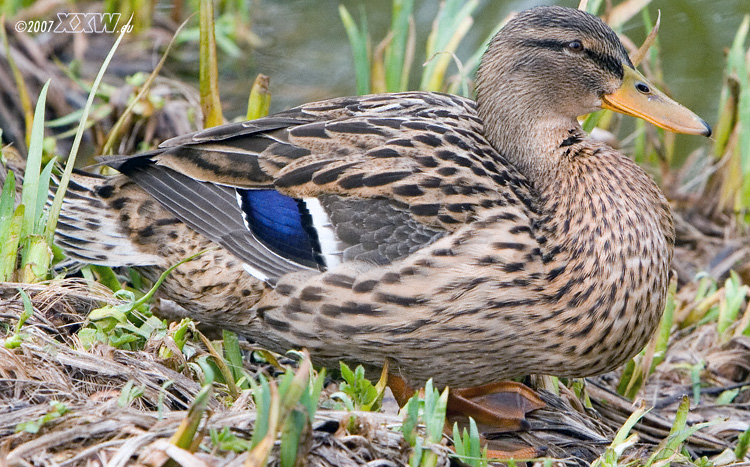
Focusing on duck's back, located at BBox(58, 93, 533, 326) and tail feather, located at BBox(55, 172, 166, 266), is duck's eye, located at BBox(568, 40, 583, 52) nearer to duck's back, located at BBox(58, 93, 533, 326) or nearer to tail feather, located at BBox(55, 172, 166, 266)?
duck's back, located at BBox(58, 93, 533, 326)

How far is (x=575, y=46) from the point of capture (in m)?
3.72

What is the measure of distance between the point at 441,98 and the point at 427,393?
1623 mm

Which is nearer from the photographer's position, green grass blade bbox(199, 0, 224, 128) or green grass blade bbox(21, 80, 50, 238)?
green grass blade bbox(21, 80, 50, 238)

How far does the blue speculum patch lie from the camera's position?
139 inches

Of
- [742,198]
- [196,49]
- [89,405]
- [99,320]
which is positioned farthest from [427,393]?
[196,49]

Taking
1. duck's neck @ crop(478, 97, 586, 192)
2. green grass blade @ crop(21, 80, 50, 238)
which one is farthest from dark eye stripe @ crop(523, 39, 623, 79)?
green grass blade @ crop(21, 80, 50, 238)

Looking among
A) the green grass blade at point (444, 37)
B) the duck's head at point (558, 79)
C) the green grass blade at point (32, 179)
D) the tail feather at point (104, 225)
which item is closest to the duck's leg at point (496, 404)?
the duck's head at point (558, 79)

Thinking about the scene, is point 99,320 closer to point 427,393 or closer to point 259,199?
point 259,199

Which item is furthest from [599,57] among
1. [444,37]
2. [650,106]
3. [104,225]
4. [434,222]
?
[104,225]

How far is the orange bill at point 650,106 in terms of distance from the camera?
3637 mm

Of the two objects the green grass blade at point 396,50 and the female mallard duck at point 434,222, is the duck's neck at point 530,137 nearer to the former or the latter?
the female mallard duck at point 434,222

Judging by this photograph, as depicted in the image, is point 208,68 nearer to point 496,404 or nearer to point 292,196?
point 292,196

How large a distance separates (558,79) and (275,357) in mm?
1557

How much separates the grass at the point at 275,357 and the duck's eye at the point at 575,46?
1135mm
